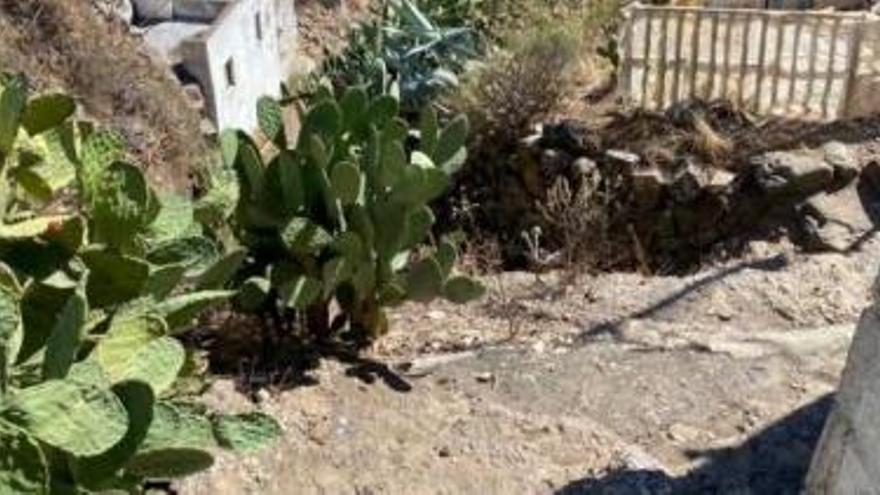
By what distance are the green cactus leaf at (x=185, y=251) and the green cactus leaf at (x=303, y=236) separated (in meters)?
0.68

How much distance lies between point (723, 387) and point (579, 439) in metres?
0.67

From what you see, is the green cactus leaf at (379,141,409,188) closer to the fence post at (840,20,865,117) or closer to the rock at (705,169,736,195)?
the rock at (705,169,736,195)

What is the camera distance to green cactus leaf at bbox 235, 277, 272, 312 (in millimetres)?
4273

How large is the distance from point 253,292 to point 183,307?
92cm

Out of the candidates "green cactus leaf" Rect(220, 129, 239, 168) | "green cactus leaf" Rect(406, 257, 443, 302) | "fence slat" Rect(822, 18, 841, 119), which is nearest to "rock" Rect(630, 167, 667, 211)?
"fence slat" Rect(822, 18, 841, 119)

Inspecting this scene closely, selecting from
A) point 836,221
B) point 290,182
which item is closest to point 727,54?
point 836,221

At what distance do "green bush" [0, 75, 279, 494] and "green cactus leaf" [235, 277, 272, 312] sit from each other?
1.39 ft

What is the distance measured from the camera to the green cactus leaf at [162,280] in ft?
10.9

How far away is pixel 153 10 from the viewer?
844 centimetres

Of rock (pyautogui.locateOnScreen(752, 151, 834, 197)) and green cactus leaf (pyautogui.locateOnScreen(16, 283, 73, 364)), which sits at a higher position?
green cactus leaf (pyautogui.locateOnScreen(16, 283, 73, 364))

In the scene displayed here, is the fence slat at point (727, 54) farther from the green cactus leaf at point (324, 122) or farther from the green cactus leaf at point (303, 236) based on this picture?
the green cactus leaf at point (303, 236)

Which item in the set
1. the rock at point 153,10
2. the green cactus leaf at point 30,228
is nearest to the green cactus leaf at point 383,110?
the green cactus leaf at point 30,228

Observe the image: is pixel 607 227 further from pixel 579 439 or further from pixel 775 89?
pixel 579 439

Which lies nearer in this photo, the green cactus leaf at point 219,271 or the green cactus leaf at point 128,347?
the green cactus leaf at point 128,347
